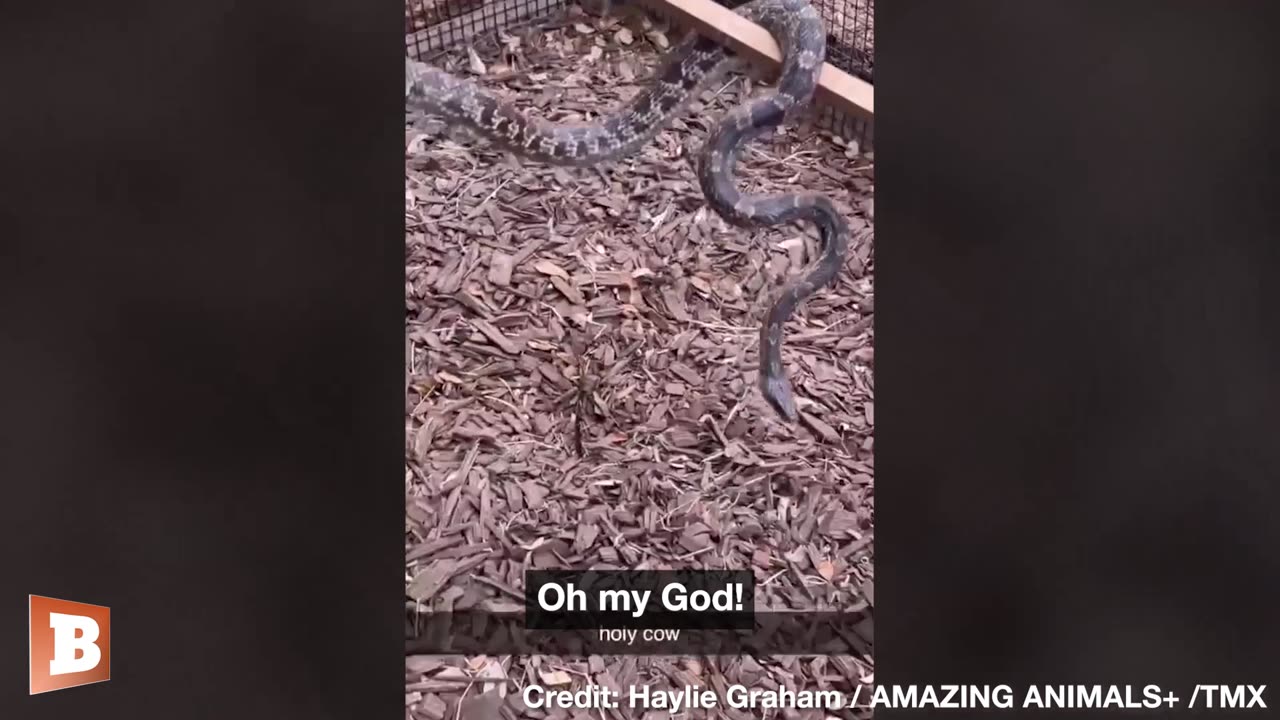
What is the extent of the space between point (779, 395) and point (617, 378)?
0.26 m

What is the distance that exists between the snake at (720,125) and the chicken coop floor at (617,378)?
2 centimetres

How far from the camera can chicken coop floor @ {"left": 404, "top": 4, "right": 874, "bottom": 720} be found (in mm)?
1038
